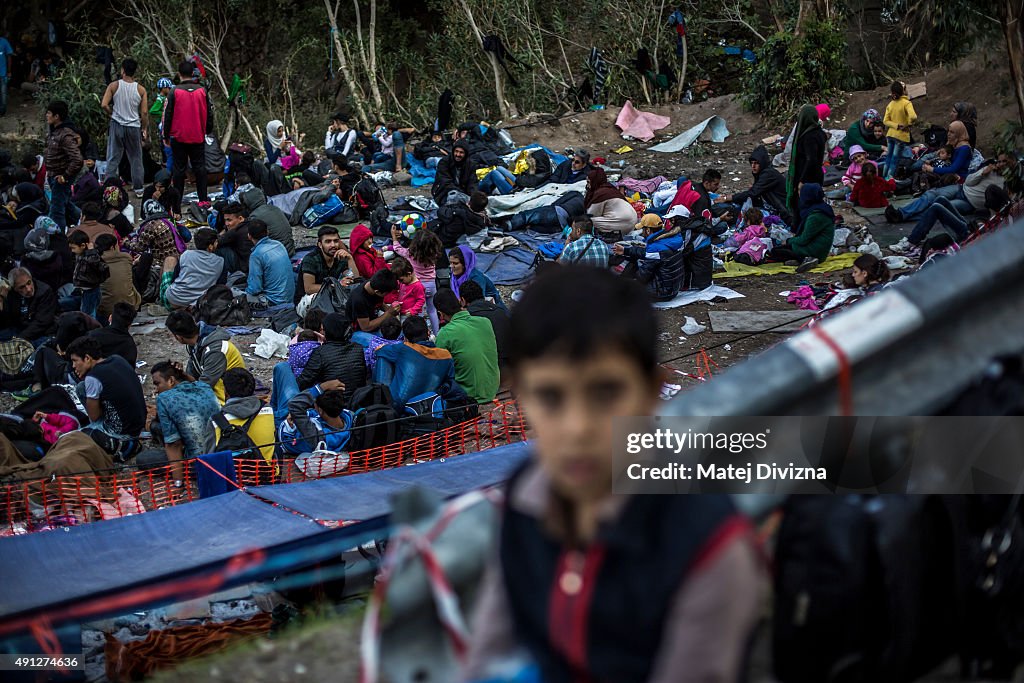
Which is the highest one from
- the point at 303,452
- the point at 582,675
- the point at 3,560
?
the point at 582,675

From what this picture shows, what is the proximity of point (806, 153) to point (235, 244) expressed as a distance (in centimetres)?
588

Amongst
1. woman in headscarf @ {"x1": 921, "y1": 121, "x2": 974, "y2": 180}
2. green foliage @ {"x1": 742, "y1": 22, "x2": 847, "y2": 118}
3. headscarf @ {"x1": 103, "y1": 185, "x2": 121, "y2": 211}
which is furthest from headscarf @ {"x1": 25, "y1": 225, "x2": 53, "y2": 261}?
green foliage @ {"x1": 742, "y1": 22, "x2": 847, "y2": 118}

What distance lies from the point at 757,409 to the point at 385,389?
5.17 metres

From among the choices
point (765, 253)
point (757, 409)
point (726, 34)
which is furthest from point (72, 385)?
point (726, 34)

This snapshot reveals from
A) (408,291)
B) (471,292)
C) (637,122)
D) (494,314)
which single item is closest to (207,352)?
(408,291)

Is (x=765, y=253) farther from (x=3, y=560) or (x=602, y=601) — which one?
(x=602, y=601)

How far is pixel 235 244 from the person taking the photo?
10.3 meters

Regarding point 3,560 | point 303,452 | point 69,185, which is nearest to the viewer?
point 3,560

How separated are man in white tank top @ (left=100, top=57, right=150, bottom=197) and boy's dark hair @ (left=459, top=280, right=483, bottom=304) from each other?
22.2 feet

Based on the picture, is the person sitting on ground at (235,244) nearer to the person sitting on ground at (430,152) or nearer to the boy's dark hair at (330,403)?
the boy's dark hair at (330,403)

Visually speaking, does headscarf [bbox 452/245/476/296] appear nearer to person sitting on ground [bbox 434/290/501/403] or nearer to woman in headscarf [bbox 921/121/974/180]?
person sitting on ground [bbox 434/290/501/403]

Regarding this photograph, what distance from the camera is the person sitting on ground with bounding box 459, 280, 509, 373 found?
772cm

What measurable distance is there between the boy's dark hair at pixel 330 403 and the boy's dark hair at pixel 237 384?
1.73ft

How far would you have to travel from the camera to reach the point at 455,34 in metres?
19.2
